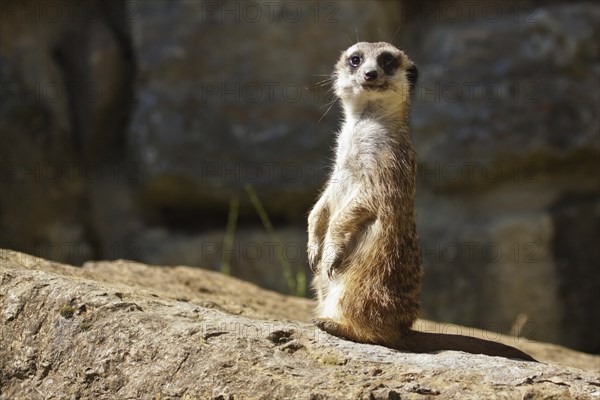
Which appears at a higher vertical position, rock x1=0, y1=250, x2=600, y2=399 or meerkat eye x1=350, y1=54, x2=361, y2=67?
meerkat eye x1=350, y1=54, x2=361, y2=67

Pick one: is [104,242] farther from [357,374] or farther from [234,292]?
[357,374]

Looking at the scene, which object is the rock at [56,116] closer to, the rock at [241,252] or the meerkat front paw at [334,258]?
the rock at [241,252]

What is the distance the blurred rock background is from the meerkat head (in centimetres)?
143

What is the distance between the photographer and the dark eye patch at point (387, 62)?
12.5 ft

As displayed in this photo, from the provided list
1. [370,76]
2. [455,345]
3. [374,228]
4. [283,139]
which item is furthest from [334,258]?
[283,139]

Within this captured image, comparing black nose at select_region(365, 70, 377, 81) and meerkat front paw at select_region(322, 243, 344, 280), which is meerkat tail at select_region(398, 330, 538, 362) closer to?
meerkat front paw at select_region(322, 243, 344, 280)

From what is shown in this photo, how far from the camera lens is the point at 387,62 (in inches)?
150

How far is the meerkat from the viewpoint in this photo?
3.17m

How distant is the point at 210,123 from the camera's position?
5.53m

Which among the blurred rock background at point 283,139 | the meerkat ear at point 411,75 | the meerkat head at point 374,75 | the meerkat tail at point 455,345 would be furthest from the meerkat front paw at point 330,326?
the blurred rock background at point 283,139

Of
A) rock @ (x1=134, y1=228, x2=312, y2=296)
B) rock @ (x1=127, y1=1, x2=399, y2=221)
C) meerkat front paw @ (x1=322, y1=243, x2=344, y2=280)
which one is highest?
rock @ (x1=127, y1=1, x2=399, y2=221)

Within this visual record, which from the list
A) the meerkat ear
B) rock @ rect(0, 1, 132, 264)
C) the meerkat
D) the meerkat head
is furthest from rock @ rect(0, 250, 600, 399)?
rock @ rect(0, 1, 132, 264)

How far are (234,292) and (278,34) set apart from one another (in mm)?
1914

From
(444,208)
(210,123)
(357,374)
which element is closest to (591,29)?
(444,208)
